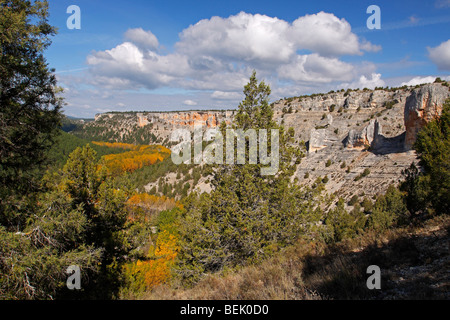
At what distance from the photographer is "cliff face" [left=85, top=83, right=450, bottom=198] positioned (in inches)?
1215

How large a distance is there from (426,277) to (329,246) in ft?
11.2

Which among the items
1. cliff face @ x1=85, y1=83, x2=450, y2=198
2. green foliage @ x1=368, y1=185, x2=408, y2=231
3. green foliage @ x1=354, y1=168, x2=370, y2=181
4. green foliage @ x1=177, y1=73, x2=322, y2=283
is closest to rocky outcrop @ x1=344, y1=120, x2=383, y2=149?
cliff face @ x1=85, y1=83, x2=450, y2=198

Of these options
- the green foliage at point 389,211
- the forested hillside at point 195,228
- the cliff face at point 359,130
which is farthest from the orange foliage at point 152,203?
the green foliage at point 389,211

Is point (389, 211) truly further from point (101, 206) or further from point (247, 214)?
point (101, 206)

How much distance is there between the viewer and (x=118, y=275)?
31.8 ft

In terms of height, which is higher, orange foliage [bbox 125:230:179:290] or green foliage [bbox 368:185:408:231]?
green foliage [bbox 368:185:408:231]

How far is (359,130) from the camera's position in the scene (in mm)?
41875

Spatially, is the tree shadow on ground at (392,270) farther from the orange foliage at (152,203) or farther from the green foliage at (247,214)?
the orange foliage at (152,203)

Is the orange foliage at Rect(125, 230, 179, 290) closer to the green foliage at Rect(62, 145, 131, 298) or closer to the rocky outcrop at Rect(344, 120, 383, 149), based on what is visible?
the green foliage at Rect(62, 145, 131, 298)

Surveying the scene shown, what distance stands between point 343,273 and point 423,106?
34.7 meters

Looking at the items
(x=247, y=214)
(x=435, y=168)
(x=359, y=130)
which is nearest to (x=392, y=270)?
(x=247, y=214)

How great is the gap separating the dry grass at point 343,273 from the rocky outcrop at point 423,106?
2831 centimetres

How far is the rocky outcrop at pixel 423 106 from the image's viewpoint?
91.6 ft
